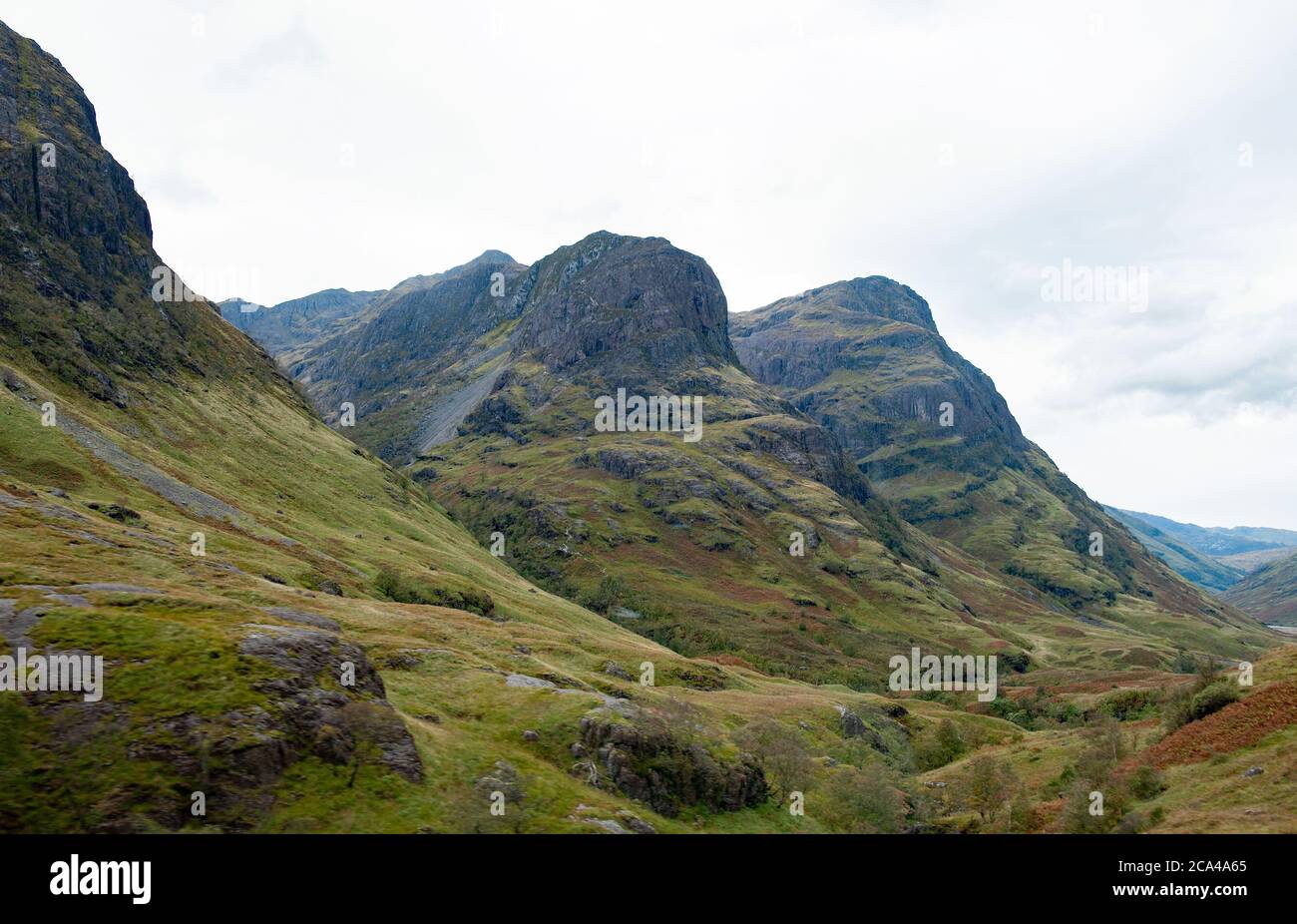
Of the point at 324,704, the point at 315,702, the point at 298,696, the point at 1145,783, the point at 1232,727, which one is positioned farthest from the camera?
the point at 1232,727

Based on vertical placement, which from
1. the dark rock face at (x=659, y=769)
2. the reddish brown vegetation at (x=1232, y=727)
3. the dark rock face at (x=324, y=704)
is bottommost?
the dark rock face at (x=659, y=769)

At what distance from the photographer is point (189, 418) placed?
164 metres

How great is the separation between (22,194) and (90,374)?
69522 mm

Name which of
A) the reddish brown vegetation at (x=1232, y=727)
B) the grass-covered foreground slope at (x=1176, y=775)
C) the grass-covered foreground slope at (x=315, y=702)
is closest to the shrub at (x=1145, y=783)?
the grass-covered foreground slope at (x=1176, y=775)

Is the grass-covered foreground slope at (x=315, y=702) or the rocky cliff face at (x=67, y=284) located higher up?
the rocky cliff face at (x=67, y=284)

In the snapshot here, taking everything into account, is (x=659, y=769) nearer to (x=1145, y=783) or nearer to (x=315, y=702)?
(x=315, y=702)

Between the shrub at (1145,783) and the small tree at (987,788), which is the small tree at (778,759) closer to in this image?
the small tree at (987,788)

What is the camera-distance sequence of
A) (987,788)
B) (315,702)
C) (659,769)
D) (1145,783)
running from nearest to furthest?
(315,702), (1145,783), (659,769), (987,788)

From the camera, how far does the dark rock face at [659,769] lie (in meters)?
45.5

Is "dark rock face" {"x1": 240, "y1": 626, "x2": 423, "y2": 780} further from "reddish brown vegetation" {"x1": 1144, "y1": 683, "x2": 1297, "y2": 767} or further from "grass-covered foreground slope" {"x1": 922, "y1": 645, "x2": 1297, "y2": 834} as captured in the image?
"reddish brown vegetation" {"x1": 1144, "y1": 683, "x2": 1297, "y2": 767}

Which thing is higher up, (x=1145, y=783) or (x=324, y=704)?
(x=324, y=704)

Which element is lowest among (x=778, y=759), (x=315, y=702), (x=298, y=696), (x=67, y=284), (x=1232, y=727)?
(x=778, y=759)

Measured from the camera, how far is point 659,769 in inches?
1865

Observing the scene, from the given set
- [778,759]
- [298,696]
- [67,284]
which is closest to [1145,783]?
[778,759]
